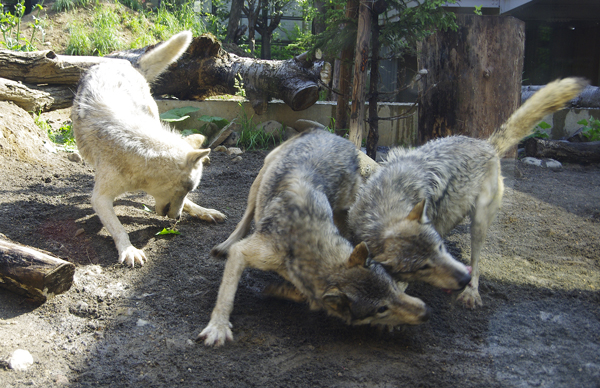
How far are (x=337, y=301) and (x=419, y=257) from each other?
2.24 feet

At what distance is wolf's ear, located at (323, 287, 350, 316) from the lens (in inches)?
110

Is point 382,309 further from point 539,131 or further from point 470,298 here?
point 539,131

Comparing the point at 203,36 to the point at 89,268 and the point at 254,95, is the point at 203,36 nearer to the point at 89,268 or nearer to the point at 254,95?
the point at 254,95

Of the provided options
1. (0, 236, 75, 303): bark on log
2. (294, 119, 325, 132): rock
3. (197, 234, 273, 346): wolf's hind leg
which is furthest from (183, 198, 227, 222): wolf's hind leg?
(294, 119, 325, 132): rock

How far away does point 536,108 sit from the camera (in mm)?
4113

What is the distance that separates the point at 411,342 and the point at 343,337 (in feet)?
1.56

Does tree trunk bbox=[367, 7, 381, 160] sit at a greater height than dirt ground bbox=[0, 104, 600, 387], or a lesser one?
greater

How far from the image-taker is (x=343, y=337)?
3102 mm

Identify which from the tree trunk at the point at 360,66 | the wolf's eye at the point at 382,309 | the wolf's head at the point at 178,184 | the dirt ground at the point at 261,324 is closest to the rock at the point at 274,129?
the tree trunk at the point at 360,66

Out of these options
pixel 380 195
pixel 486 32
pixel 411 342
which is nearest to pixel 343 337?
pixel 411 342

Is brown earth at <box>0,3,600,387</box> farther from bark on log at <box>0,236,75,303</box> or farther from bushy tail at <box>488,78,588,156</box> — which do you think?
bushy tail at <box>488,78,588,156</box>

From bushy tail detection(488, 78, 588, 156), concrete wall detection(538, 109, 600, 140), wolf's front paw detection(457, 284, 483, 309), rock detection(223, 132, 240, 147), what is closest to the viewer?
wolf's front paw detection(457, 284, 483, 309)

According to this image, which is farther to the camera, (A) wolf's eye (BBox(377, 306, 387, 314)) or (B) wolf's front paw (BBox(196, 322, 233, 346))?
(B) wolf's front paw (BBox(196, 322, 233, 346))

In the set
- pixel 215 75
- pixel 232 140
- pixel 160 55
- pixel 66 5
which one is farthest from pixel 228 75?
pixel 66 5
